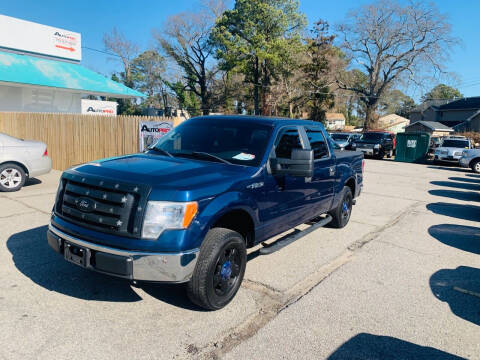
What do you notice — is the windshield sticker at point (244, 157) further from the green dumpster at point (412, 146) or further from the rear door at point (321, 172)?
the green dumpster at point (412, 146)

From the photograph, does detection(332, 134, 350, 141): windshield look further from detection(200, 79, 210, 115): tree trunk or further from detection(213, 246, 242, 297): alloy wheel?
detection(200, 79, 210, 115): tree trunk

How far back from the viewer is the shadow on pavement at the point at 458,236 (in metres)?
5.91

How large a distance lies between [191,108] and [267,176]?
55.6 meters

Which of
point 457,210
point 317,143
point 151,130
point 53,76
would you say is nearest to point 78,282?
point 317,143

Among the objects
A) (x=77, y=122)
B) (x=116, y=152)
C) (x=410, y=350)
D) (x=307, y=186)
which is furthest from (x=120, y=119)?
(x=410, y=350)

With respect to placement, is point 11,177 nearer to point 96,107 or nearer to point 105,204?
point 105,204

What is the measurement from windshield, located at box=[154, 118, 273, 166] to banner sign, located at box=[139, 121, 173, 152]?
18.7 ft

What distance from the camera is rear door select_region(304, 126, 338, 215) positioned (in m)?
5.13

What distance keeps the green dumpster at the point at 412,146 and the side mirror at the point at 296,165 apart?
71.9 ft

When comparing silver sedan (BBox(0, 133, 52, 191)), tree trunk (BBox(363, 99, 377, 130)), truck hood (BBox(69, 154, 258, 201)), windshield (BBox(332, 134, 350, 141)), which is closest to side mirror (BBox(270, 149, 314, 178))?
truck hood (BBox(69, 154, 258, 201))

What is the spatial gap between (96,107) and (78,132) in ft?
39.2

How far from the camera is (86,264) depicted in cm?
312

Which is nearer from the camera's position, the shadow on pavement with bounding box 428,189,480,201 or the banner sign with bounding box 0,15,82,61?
the shadow on pavement with bounding box 428,189,480,201

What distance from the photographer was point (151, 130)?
10.6m
